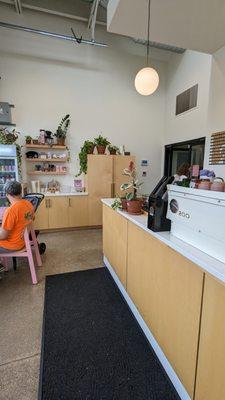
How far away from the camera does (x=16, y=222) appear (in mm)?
2336

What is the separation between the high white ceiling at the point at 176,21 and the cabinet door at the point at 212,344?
7.84 ft

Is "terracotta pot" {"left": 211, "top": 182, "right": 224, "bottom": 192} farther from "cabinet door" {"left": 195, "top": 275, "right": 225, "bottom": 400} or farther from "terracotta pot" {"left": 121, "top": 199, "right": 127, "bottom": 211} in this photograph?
"terracotta pot" {"left": 121, "top": 199, "right": 127, "bottom": 211}

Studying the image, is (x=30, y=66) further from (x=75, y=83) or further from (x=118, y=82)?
(x=118, y=82)

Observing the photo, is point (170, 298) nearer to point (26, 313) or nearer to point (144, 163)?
point (26, 313)

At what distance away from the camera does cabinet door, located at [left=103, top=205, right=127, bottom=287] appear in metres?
2.18

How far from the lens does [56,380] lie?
1400mm

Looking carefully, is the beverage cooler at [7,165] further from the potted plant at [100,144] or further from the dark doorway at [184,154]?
the dark doorway at [184,154]

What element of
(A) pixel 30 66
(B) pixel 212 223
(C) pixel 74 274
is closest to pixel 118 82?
(A) pixel 30 66

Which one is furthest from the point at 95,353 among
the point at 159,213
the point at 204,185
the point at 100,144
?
the point at 100,144

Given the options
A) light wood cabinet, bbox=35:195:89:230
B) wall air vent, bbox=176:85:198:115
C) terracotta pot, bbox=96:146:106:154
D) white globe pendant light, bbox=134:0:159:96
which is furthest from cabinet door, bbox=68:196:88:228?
wall air vent, bbox=176:85:198:115

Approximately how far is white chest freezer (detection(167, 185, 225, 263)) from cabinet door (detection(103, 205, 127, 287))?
87 cm

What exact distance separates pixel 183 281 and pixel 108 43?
5577mm

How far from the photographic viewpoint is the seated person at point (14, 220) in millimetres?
2262

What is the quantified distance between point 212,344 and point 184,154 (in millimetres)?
4708
